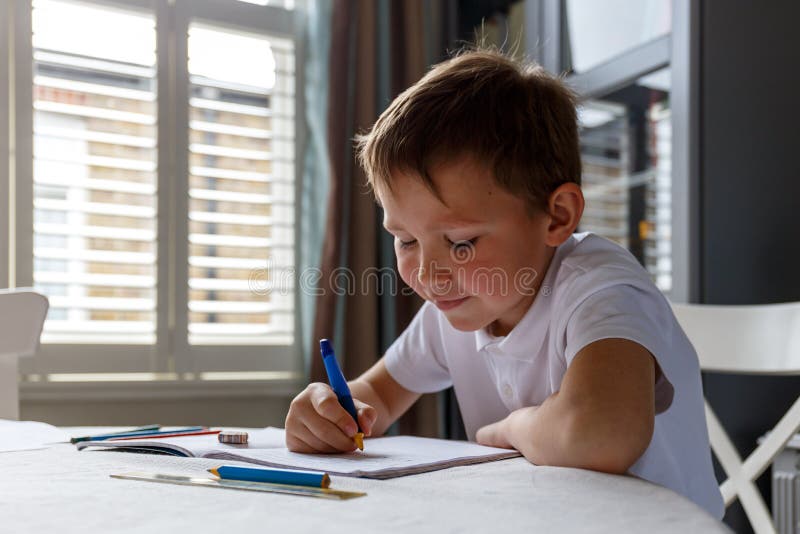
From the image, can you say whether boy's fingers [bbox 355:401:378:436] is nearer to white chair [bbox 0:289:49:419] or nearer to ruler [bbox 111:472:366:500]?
ruler [bbox 111:472:366:500]

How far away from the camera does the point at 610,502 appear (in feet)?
1.51

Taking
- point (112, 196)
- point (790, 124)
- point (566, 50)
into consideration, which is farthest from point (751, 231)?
point (112, 196)

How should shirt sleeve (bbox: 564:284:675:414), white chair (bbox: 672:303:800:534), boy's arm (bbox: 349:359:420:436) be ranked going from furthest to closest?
white chair (bbox: 672:303:800:534) → boy's arm (bbox: 349:359:420:436) → shirt sleeve (bbox: 564:284:675:414)

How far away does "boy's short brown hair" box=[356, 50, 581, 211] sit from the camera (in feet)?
2.71

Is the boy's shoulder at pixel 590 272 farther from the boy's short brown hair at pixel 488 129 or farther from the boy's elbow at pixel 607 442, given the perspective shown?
the boy's elbow at pixel 607 442

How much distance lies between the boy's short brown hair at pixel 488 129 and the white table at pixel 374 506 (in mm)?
356

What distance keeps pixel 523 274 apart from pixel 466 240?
0.10 m

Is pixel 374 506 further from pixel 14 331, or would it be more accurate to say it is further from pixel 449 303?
pixel 14 331

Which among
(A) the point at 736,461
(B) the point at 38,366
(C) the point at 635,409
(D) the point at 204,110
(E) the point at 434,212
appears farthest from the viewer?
(D) the point at 204,110

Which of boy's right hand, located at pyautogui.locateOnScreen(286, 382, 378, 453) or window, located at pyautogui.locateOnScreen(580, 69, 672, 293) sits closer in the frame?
boy's right hand, located at pyautogui.locateOnScreen(286, 382, 378, 453)

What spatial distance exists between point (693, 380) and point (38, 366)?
158cm

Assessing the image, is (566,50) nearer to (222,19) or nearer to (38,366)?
(222,19)

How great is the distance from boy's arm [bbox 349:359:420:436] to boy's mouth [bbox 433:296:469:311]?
0.23 meters

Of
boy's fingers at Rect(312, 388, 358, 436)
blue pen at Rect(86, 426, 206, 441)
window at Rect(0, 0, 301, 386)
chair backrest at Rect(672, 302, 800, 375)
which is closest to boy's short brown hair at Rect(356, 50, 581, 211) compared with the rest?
boy's fingers at Rect(312, 388, 358, 436)
